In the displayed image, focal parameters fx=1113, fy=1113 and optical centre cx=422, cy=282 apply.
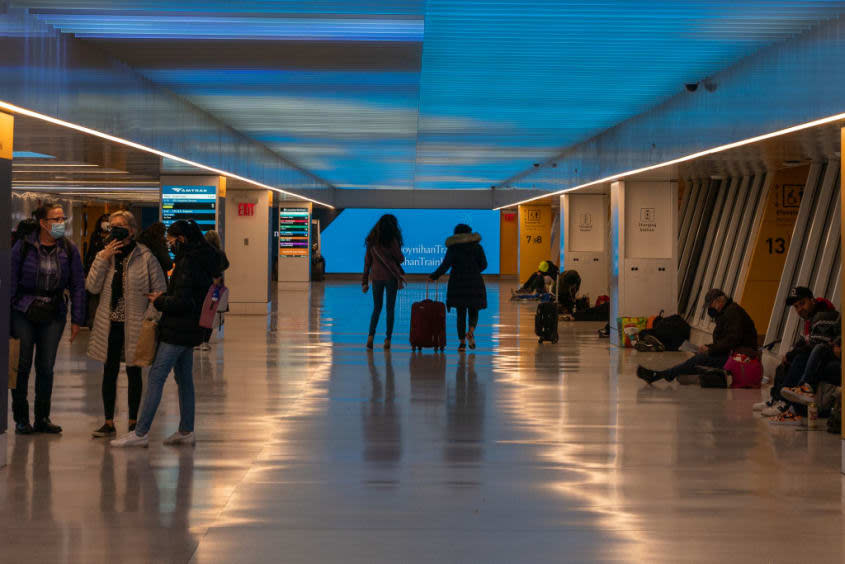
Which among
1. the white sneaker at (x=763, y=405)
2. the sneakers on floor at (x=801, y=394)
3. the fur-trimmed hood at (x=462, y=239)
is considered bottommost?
the white sneaker at (x=763, y=405)

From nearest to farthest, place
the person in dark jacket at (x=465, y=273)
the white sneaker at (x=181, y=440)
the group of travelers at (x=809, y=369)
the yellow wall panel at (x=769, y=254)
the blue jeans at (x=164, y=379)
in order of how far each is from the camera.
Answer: the blue jeans at (x=164, y=379) < the white sneaker at (x=181, y=440) < the group of travelers at (x=809, y=369) < the person in dark jacket at (x=465, y=273) < the yellow wall panel at (x=769, y=254)

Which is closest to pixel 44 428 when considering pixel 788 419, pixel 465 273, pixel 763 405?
pixel 788 419

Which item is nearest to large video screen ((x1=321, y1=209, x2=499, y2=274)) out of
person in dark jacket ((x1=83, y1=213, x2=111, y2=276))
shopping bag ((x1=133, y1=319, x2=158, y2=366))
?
person in dark jacket ((x1=83, y1=213, x2=111, y2=276))

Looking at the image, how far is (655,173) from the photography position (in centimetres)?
1598

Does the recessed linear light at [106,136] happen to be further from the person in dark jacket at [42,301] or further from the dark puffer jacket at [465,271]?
the dark puffer jacket at [465,271]

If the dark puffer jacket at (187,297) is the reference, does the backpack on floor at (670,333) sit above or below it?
below

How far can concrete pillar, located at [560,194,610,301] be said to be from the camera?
931 inches

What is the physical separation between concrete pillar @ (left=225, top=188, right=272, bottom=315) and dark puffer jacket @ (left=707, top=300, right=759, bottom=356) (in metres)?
12.3

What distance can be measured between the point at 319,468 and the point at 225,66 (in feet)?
16.9

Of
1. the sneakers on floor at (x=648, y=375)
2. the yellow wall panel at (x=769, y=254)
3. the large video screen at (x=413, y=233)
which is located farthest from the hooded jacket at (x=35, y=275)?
the large video screen at (x=413, y=233)

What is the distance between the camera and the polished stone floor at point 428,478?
5.61 m

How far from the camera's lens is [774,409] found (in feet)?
33.1

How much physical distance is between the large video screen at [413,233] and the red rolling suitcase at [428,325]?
32.7 metres

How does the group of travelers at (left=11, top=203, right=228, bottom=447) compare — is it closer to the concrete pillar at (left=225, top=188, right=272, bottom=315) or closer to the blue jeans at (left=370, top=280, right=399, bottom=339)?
the blue jeans at (left=370, top=280, right=399, bottom=339)
